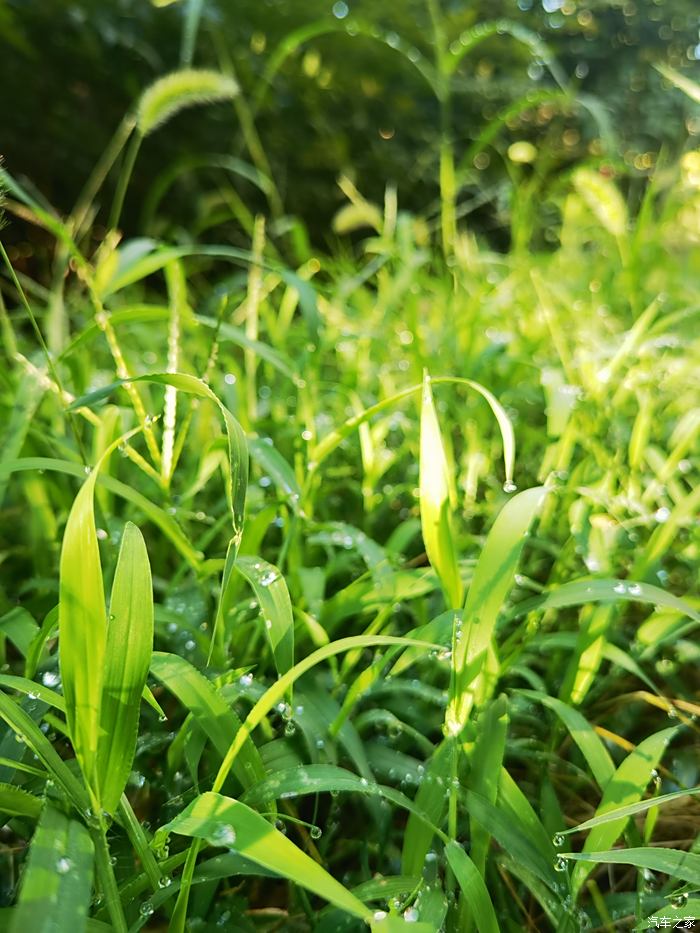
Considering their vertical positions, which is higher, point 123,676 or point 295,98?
point 295,98

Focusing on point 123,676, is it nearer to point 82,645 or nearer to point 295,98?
point 82,645

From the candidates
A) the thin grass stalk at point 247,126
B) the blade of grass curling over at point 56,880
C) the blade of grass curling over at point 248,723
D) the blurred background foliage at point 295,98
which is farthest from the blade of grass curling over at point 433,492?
the blurred background foliage at point 295,98

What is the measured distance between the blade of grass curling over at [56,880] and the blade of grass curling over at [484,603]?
269 millimetres

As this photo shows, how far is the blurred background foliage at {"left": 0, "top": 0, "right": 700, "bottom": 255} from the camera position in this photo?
2570mm

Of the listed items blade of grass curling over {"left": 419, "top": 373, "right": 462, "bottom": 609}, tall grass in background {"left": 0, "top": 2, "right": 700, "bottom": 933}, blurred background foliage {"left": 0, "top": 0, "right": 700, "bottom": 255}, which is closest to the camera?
tall grass in background {"left": 0, "top": 2, "right": 700, "bottom": 933}

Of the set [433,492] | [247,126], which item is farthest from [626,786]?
[247,126]

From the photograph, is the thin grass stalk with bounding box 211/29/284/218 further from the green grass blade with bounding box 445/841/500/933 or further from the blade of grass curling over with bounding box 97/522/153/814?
the green grass blade with bounding box 445/841/500/933

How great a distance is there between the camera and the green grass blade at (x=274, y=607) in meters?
0.58

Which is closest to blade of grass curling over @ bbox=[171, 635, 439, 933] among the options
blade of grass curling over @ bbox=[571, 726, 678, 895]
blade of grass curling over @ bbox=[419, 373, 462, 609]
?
blade of grass curling over @ bbox=[419, 373, 462, 609]

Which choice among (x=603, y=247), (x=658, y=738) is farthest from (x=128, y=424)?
(x=603, y=247)

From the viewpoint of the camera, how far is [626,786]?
0.58 m

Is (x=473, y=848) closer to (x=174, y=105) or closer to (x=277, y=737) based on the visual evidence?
(x=277, y=737)

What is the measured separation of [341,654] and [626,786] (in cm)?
31

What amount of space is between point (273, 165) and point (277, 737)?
270 cm
